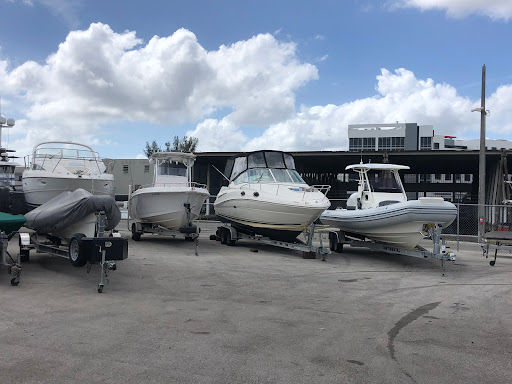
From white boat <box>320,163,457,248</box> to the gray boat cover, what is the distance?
258 inches

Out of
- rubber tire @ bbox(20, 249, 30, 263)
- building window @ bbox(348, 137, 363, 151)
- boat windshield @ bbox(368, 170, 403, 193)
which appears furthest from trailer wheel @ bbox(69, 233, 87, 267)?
building window @ bbox(348, 137, 363, 151)

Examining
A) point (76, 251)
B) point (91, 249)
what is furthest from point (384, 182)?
point (91, 249)

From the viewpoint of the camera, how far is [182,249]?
Result: 14.3 m

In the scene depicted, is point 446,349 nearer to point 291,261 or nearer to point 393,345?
point 393,345

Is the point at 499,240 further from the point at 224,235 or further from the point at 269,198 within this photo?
the point at 224,235

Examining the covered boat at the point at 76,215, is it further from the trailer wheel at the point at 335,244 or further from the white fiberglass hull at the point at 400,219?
the trailer wheel at the point at 335,244

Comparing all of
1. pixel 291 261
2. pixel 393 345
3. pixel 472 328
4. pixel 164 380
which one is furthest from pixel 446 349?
pixel 291 261

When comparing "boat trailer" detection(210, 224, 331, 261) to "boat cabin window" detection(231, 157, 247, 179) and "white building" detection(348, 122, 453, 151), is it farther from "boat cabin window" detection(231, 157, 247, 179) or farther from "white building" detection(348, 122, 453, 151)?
"white building" detection(348, 122, 453, 151)

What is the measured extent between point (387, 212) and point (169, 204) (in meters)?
6.54

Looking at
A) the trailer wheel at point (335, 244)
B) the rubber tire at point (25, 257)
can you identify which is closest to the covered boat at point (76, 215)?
the rubber tire at point (25, 257)

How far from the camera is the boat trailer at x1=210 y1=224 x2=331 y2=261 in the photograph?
1305 centimetres

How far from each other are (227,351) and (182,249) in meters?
9.67

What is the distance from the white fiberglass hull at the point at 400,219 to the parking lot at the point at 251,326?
1.23 m

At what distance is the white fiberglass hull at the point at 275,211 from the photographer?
43.3 ft
